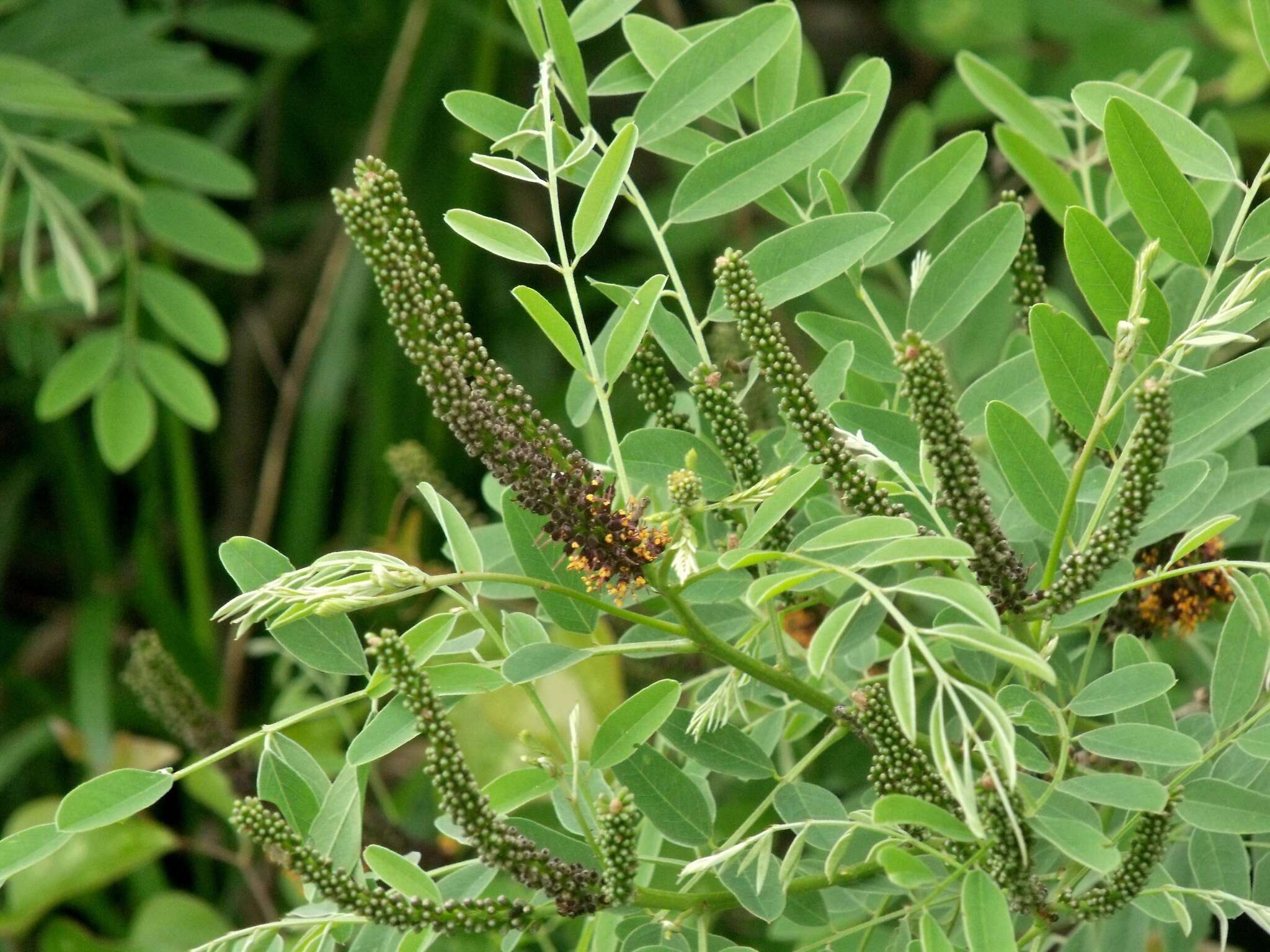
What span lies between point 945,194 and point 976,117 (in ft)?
2.87

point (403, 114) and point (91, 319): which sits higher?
point (403, 114)

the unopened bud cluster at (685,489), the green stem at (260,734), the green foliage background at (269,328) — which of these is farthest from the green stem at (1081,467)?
the green foliage background at (269,328)

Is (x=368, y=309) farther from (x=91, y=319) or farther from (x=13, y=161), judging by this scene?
(x=13, y=161)

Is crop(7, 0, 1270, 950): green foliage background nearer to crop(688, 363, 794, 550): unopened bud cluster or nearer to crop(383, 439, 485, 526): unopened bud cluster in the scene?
crop(383, 439, 485, 526): unopened bud cluster

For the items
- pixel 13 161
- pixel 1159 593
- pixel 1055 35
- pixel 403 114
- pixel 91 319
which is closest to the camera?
pixel 1159 593

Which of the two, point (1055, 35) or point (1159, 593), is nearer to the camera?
point (1159, 593)

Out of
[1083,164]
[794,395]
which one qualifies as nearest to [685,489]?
[794,395]

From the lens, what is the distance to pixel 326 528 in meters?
1.56

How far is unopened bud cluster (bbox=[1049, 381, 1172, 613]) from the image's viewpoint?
1.36 feet

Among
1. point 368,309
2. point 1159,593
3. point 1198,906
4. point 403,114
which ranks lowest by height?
point 1198,906

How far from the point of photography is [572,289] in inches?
17.8

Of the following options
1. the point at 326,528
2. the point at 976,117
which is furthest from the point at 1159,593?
the point at 326,528

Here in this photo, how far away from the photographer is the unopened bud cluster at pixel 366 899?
16.5 inches

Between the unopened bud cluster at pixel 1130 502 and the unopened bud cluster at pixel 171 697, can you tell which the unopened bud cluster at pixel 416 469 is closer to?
the unopened bud cluster at pixel 171 697
